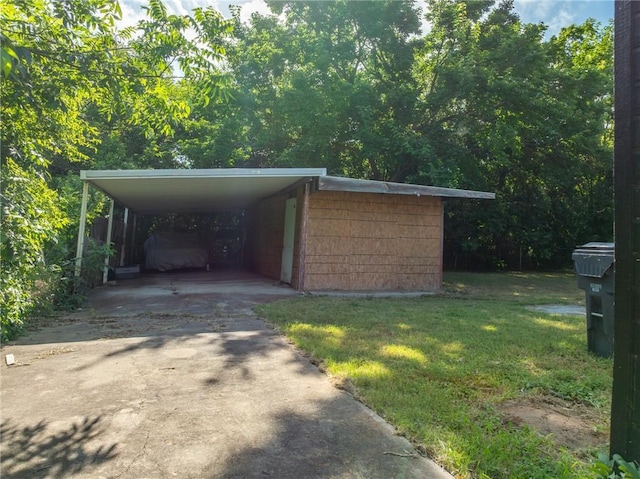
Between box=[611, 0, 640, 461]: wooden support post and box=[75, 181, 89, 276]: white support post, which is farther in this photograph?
box=[75, 181, 89, 276]: white support post

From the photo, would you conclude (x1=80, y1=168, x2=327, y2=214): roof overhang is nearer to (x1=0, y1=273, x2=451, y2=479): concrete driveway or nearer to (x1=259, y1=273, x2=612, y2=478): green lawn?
(x1=259, y1=273, x2=612, y2=478): green lawn

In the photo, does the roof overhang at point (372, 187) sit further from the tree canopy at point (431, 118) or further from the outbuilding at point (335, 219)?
the tree canopy at point (431, 118)

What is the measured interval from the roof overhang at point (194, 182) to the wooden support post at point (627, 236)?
7.01 m

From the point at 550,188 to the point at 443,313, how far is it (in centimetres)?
1517

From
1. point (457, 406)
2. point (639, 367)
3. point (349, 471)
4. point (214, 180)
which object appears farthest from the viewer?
point (214, 180)

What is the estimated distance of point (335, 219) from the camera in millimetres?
9805

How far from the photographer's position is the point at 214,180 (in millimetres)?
9031

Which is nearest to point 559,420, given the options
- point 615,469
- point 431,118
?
point 615,469

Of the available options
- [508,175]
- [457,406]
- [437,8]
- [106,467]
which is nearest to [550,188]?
[508,175]

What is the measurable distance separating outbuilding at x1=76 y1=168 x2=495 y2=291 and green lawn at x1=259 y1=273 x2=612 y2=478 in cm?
233

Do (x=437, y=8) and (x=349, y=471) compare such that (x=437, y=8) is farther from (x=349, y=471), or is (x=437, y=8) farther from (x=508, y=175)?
(x=349, y=471)

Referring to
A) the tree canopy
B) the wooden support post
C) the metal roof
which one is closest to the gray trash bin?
the wooden support post

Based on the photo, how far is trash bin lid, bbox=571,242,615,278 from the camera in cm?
419

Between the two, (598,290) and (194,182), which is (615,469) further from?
(194,182)
